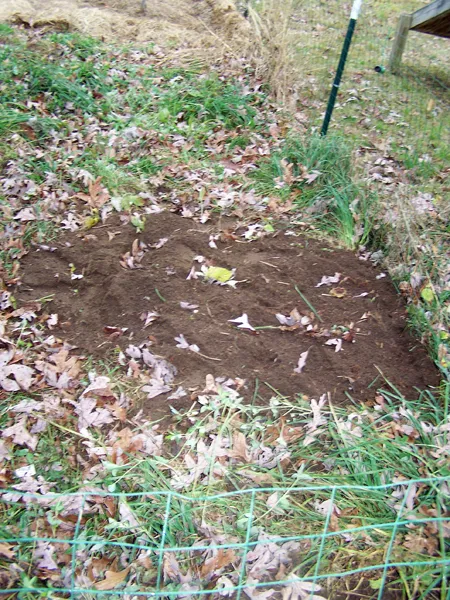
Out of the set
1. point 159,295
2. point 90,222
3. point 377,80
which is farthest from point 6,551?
point 377,80

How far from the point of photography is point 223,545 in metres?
2.43

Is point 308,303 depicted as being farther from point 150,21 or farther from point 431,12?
point 150,21

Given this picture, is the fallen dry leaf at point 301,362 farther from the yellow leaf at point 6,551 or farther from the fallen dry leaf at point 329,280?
the yellow leaf at point 6,551

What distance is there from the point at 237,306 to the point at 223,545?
1.77 meters

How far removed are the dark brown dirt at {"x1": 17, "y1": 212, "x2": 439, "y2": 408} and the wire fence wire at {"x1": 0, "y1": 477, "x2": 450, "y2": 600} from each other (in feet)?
2.43

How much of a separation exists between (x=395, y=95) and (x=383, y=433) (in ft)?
18.3

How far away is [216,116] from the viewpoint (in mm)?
Result: 6023

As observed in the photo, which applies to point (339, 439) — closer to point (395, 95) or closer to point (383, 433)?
point (383, 433)

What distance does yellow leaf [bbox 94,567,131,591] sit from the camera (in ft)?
8.07

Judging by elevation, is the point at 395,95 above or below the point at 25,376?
above

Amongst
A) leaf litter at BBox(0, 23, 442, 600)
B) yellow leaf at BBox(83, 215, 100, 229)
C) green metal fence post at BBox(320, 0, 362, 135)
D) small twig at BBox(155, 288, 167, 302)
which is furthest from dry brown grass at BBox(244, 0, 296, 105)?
small twig at BBox(155, 288, 167, 302)

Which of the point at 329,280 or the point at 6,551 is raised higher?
the point at 329,280

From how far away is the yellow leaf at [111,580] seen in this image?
2459mm

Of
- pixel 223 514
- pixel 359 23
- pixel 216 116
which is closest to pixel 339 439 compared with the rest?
pixel 223 514
